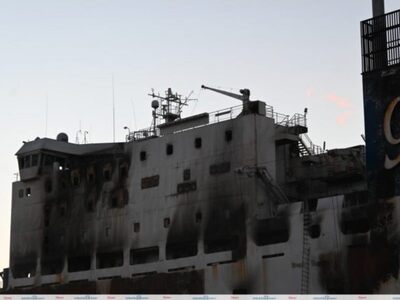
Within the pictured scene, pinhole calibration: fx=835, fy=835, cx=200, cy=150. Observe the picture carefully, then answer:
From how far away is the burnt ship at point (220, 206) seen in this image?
36.5 metres

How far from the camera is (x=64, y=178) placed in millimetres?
51219

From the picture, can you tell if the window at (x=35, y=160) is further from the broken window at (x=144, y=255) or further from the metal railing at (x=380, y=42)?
the metal railing at (x=380, y=42)

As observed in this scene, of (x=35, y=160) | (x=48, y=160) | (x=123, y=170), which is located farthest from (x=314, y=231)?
(x=35, y=160)

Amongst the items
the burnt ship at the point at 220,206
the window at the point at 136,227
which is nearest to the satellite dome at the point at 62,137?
the burnt ship at the point at 220,206

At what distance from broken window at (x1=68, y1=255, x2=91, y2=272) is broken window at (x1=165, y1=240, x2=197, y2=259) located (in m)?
7.20

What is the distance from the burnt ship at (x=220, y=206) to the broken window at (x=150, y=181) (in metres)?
0.10

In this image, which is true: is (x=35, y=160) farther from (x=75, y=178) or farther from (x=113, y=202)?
(x=113, y=202)

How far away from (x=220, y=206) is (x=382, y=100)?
33.8 ft

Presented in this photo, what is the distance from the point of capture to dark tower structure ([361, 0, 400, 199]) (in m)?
36.0

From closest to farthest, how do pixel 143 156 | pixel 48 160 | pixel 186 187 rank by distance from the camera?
pixel 186 187 → pixel 143 156 → pixel 48 160

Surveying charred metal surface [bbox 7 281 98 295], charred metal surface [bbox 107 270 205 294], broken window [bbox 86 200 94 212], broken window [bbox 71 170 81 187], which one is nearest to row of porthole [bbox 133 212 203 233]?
charred metal surface [bbox 107 270 205 294]

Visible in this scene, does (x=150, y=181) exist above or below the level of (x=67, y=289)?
above

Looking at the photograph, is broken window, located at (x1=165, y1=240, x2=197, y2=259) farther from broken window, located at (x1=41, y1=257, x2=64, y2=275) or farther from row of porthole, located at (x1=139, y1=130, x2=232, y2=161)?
broken window, located at (x1=41, y1=257, x2=64, y2=275)

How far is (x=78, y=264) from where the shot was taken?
5019 cm
